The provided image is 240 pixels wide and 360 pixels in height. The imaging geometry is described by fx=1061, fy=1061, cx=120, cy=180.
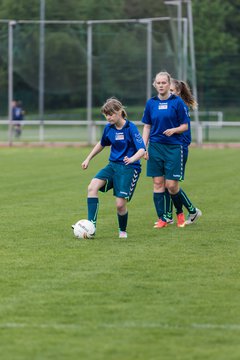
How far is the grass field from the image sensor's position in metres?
6.54

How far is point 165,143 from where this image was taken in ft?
41.6

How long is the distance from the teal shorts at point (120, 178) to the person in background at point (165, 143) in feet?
3.14

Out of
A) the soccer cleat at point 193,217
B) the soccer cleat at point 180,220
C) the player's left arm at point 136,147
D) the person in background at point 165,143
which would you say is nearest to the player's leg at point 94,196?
the player's left arm at point 136,147

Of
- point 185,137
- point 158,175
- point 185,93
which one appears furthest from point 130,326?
point 185,93

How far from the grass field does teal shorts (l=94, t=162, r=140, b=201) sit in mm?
517

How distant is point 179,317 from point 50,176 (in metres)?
15.4

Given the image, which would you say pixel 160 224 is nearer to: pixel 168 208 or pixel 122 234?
pixel 168 208

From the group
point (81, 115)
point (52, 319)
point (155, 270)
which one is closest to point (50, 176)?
point (155, 270)

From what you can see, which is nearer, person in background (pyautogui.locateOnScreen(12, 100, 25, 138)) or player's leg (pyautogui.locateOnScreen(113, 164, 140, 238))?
player's leg (pyautogui.locateOnScreen(113, 164, 140, 238))

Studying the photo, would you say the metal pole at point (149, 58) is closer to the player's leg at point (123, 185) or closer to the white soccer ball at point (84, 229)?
the player's leg at point (123, 185)

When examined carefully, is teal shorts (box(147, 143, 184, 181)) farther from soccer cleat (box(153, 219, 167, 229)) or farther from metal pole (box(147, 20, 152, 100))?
metal pole (box(147, 20, 152, 100))

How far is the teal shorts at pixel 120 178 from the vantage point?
449 inches

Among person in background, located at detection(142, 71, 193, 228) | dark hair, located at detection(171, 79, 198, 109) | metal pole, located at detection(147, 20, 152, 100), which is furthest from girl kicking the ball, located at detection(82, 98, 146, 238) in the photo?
metal pole, located at detection(147, 20, 152, 100)

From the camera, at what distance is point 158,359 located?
6188mm
